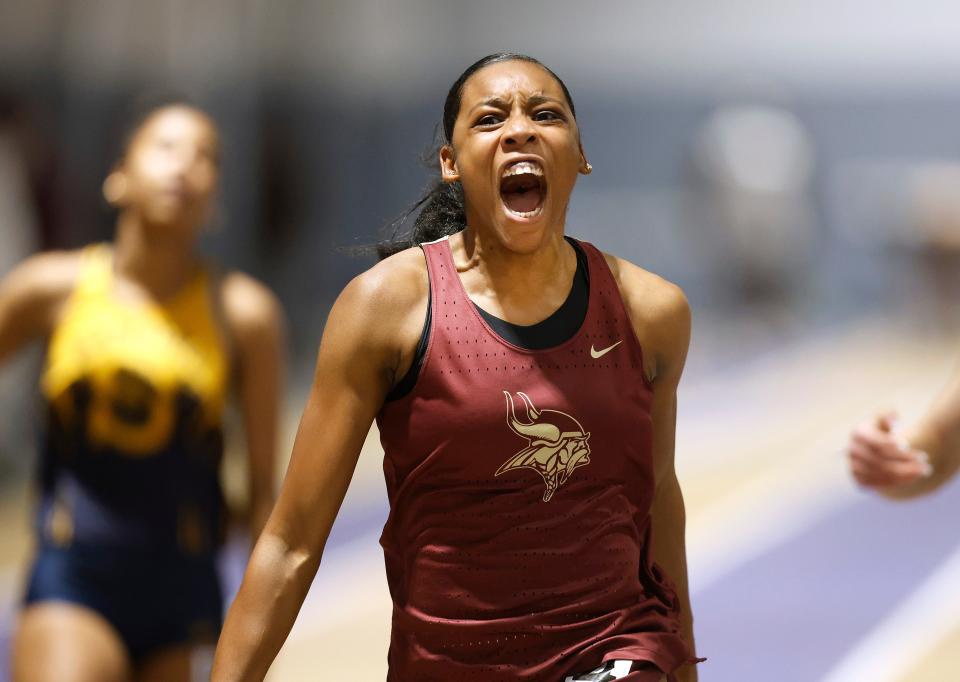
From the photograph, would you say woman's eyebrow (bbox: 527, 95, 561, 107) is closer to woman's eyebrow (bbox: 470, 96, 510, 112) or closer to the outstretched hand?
woman's eyebrow (bbox: 470, 96, 510, 112)

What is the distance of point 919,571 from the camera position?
8.99 metres

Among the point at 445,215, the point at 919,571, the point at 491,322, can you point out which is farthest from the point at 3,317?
the point at 919,571

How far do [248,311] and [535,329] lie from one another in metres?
1.75

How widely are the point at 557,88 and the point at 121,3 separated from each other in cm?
1154

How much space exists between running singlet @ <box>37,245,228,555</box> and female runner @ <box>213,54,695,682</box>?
1482 millimetres

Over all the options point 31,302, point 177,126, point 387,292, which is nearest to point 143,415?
point 31,302

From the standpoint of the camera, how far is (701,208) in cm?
1967

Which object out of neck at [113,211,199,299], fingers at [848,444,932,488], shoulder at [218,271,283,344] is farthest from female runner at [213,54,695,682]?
neck at [113,211,199,299]

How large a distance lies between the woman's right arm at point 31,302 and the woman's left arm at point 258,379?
0.49 m

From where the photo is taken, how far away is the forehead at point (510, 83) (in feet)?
9.79

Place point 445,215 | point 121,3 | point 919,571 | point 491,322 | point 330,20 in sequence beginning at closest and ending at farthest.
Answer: point 491,322, point 445,215, point 919,571, point 121,3, point 330,20

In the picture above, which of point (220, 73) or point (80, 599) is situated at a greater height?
point (220, 73)

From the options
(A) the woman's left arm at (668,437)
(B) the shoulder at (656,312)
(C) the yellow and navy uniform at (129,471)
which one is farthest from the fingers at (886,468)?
(C) the yellow and navy uniform at (129,471)

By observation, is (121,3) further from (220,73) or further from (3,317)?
(3,317)
